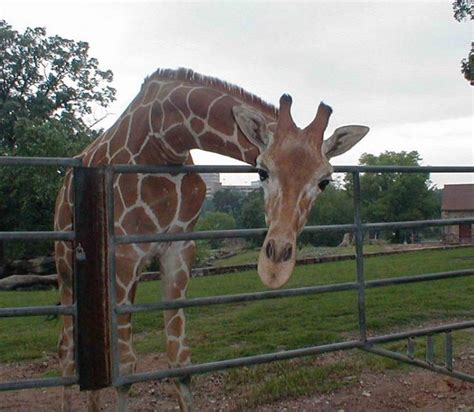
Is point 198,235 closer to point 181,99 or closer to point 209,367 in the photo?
point 209,367

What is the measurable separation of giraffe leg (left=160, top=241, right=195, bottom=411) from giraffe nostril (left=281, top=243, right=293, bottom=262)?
3.86 ft

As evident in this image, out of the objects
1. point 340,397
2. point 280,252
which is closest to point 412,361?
point 340,397

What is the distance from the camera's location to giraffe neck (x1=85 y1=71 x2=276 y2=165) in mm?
3299

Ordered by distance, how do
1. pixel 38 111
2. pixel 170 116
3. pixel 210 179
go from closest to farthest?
1. pixel 170 116
2. pixel 210 179
3. pixel 38 111

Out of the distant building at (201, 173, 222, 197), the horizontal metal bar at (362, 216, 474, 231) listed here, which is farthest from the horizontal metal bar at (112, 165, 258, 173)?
the horizontal metal bar at (362, 216, 474, 231)

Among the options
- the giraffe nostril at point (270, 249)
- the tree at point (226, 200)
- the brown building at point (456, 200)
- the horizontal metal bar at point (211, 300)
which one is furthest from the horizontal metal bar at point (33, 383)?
the brown building at point (456, 200)

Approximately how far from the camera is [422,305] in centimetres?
718

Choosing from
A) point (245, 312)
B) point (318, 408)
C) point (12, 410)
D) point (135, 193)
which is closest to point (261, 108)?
point (135, 193)

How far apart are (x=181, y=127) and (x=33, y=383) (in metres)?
1.60

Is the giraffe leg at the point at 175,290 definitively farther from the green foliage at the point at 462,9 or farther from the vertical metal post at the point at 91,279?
the green foliage at the point at 462,9

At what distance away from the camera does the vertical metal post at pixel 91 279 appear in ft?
8.46

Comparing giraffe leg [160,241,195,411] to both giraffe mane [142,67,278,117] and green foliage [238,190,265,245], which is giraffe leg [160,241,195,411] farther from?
green foliage [238,190,265,245]

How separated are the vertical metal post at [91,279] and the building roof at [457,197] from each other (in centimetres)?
3065

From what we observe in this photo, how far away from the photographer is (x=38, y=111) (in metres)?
22.4
